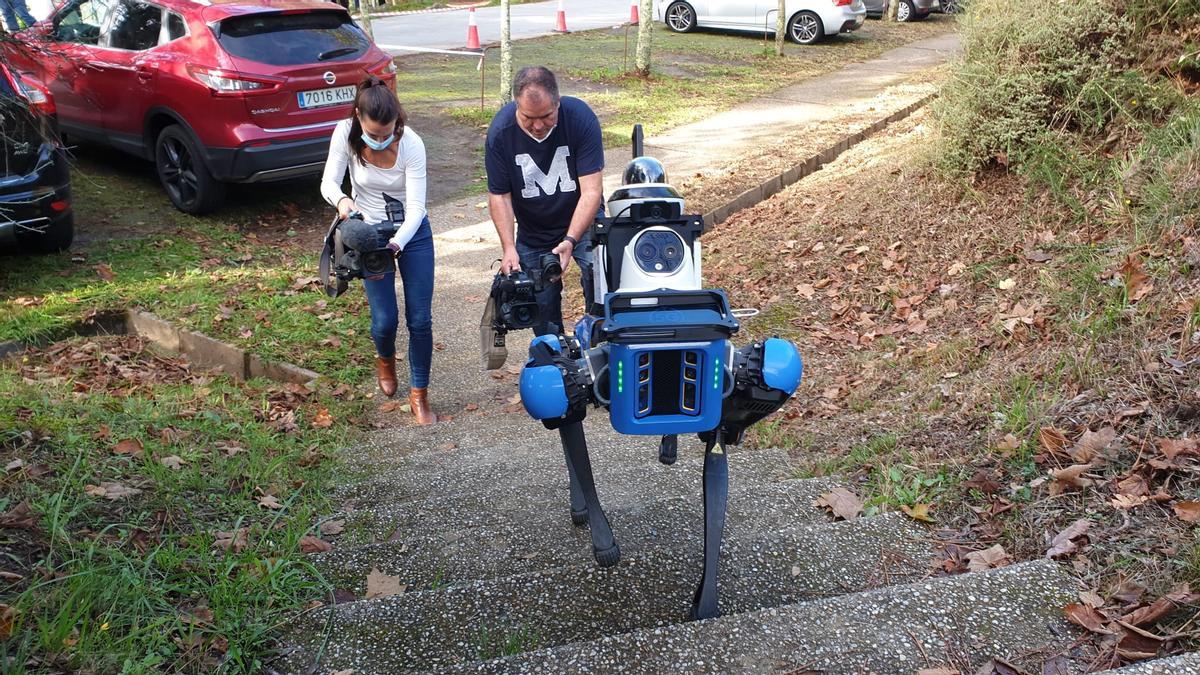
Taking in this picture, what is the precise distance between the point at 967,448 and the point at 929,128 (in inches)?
187

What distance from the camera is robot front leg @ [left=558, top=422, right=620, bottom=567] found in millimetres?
3377

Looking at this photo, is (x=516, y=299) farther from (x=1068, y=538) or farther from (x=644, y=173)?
(x=1068, y=538)

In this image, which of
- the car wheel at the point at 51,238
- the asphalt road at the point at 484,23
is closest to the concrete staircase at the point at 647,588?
the car wheel at the point at 51,238

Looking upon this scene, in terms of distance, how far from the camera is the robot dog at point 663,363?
110 inches

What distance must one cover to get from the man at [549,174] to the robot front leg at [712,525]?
51.8 inches

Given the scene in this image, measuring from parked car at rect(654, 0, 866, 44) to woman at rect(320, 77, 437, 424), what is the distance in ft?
51.5

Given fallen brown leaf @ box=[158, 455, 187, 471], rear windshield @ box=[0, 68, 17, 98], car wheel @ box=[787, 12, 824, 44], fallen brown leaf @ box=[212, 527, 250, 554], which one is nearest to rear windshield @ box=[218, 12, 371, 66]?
rear windshield @ box=[0, 68, 17, 98]

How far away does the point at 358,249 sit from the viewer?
491 cm

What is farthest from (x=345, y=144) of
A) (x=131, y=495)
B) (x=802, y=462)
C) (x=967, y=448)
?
(x=967, y=448)

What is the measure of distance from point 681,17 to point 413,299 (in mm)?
17378

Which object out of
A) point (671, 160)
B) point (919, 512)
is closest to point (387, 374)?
point (919, 512)

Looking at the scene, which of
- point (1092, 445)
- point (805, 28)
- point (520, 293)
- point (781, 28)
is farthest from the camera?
point (805, 28)

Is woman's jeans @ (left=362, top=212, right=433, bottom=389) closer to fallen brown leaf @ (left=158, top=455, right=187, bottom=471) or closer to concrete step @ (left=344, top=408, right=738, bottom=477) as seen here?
concrete step @ (left=344, top=408, right=738, bottom=477)

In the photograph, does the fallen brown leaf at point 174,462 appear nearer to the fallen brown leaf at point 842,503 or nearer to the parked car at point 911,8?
the fallen brown leaf at point 842,503
